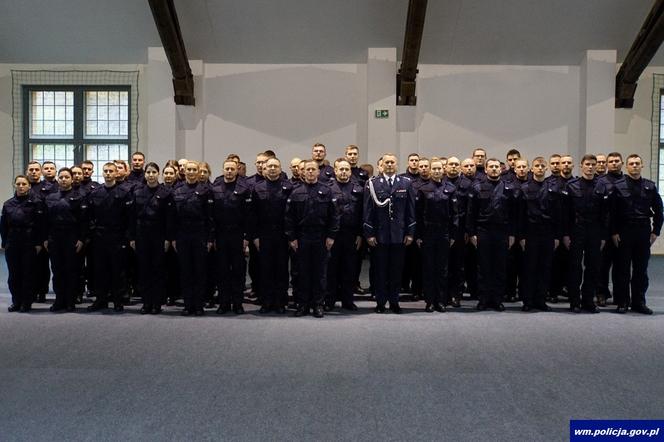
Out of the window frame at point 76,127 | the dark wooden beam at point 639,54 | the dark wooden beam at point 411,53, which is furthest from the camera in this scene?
the window frame at point 76,127

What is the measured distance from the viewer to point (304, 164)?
6395 mm

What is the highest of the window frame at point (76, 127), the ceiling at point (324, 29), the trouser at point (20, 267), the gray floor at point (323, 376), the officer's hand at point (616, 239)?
the ceiling at point (324, 29)

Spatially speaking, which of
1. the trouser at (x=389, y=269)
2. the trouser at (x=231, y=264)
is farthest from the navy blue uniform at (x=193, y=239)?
the trouser at (x=389, y=269)

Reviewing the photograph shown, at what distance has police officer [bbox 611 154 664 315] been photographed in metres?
6.30

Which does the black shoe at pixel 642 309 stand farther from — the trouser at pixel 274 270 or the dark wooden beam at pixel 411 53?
the dark wooden beam at pixel 411 53

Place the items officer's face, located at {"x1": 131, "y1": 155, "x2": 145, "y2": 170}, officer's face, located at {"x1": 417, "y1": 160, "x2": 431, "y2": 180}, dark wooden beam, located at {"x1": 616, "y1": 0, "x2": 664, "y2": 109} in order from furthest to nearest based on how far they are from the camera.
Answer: dark wooden beam, located at {"x1": 616, "y1": 0, "x2": 664, "y2": 109}
officer's face, located at {"x1": 131, "y1": 155, "x2": 145, "y2": 170}
officer's face, located at {"x1": 417, "y1": 160, "x2": 431, "y2": 180}

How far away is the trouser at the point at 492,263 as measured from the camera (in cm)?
644

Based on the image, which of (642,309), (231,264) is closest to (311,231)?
(231,264)

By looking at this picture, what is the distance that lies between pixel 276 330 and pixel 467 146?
6.32 meters

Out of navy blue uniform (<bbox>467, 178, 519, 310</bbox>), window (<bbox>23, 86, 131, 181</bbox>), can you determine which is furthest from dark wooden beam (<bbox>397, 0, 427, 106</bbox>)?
window (<bbox>23, 86, 131, 181</bbox>)

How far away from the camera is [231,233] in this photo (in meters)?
6.20

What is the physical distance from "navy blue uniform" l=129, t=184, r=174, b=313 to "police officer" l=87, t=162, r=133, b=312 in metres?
0.21

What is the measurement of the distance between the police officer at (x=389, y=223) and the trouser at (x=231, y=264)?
122cm

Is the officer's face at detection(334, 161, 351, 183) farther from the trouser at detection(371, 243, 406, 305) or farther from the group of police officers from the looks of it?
the trouser at detection(371, 243, 406, 305)
